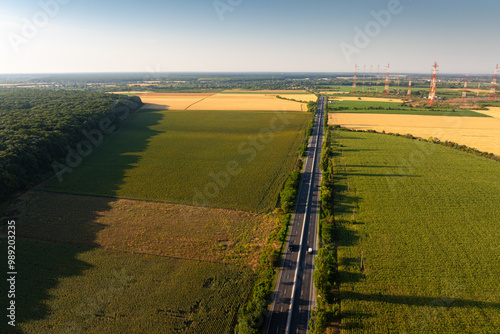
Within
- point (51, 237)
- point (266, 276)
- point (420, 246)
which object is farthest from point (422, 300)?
point (51, 237)

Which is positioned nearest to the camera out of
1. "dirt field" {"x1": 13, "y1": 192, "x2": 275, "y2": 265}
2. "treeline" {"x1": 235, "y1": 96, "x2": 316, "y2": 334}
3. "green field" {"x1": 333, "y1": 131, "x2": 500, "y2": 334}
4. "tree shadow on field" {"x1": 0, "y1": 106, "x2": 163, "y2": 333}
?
"treeline" {"x1": 235, "y1": 96, "x2": 316, "y2": 334}

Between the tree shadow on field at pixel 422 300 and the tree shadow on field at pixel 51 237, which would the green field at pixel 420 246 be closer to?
the tree shadow on field at pixel 422 300

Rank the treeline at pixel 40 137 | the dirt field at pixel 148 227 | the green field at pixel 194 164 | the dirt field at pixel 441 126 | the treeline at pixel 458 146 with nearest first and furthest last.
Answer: the dirt field at pixel 148 227 < the treeline at pixel 40 137 < the green field at pixel 194 164 < the treeline at pixel 458 146 < the dirt field at pixel 441 126

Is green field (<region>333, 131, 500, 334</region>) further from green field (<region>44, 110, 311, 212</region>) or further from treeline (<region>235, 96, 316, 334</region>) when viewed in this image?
green field (<region>44, 110, 311, 212</region>)

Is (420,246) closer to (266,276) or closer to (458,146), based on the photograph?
(266,276)

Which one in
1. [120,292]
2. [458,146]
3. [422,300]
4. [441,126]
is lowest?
[422,300]

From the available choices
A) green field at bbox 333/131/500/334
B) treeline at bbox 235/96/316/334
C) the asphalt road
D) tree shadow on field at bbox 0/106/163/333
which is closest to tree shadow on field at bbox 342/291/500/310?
green field at bbox 333/131/500/334

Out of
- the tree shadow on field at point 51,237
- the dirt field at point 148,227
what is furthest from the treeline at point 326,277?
the tree shadow on field at point 51,237
